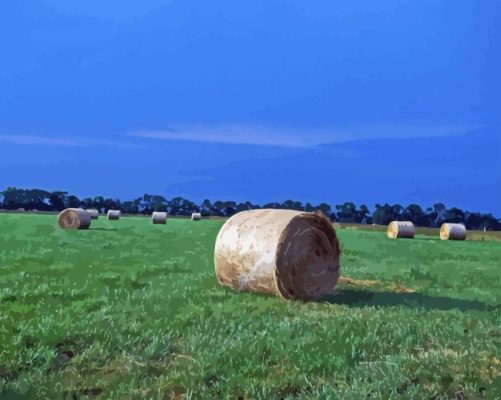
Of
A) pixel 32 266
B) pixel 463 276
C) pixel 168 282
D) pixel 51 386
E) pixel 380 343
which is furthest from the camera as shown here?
pixel 463 276

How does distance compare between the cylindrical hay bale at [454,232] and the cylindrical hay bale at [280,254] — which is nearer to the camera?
the cylindrical hay bale at [280,254]

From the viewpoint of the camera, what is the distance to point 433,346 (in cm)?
838

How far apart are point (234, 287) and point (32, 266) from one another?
5563 mm

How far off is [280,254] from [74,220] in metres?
28.4

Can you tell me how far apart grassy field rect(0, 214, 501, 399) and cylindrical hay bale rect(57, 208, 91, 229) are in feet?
80.1

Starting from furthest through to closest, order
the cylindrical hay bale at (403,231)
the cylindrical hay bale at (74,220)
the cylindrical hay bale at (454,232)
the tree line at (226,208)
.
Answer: the tree line at (226,208), the cylindrical hay bale at (454,232), the cylindrical hay bale at (403,231), the cylindrical hay bale at (74,220)

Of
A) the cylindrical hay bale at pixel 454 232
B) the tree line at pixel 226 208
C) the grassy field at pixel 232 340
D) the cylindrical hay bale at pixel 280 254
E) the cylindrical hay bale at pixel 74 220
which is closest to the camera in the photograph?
the grassy field at pixel 232 340

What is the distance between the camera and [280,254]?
12.3m

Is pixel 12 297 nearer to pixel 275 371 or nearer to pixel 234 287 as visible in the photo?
pixel 234 287

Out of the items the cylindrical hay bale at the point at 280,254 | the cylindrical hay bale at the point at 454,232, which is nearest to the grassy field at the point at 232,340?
the cylindrical hay bale at the point at 280,254

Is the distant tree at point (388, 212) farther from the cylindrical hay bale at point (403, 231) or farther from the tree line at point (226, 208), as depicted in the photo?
the cylindrical hay bale at point (403, 231)

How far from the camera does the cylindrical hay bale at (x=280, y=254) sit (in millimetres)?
12289

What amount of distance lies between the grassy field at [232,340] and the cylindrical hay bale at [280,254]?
0.34m

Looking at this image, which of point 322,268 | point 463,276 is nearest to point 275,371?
point 322,268
